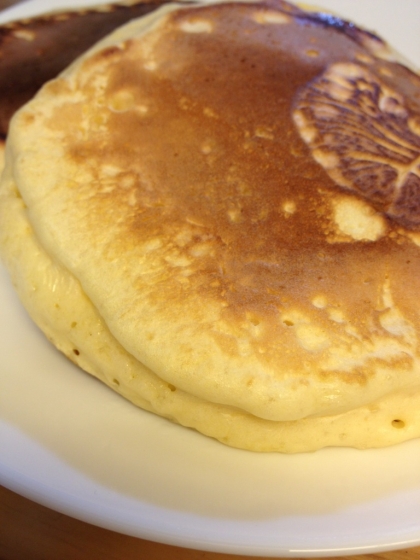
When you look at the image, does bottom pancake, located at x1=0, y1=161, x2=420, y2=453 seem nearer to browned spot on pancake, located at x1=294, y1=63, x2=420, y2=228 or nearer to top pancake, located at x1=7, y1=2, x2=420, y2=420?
top pancake, located at x1=7, y1=2, x2=420, y2=420

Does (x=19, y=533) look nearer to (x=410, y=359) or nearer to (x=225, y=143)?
(x=410, y=359)

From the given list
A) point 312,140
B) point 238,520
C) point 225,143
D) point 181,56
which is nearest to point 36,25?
point 181,56

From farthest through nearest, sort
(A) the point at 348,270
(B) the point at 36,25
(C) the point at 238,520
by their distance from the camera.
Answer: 1. (B) the point at 36,25
2. (A) the point at 348,270
3. (C) the point at 238,520

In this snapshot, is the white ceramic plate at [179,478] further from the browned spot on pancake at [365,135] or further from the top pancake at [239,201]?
the browned spot on pancake at [365,135]

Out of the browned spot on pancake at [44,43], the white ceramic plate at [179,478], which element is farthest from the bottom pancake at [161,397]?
the browned spot on pancake at [44,43]

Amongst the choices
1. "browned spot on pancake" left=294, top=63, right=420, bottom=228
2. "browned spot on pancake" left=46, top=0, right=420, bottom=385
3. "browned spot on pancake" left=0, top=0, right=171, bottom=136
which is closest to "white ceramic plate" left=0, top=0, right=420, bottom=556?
"browned spot on pancake" left=46, top=0, right=420, bottom=385

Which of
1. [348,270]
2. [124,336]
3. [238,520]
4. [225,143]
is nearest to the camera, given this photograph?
[238,520]

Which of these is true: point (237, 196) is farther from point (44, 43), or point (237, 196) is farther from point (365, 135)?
point (44, 43)
